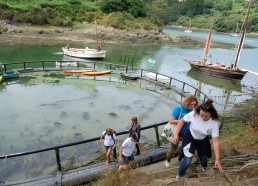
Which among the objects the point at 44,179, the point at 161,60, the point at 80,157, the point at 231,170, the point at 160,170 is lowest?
the point at 161,60

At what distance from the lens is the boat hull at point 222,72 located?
107ft

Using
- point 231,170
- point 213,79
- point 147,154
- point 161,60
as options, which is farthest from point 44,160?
point 161,60

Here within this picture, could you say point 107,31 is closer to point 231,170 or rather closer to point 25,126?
point 25,126

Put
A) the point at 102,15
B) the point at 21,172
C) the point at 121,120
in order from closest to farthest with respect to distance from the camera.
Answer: the point at 21,172 → the point at 121,120 → the point at 102,15

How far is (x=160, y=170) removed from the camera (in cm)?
677

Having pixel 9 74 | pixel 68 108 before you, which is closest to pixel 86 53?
pixel 9 74

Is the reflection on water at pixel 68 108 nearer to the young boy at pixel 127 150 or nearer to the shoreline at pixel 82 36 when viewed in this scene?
the young boy at pixel 127 150

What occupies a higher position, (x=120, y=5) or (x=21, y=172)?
(x=120, y=5)

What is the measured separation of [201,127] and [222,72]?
30522 mm

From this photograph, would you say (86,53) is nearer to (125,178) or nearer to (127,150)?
(127,150)

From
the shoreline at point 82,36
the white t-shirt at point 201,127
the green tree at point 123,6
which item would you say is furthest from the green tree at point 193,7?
the white t-shirt at point 201,127

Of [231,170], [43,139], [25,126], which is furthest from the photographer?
[25,126]

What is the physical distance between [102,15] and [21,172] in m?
64.8

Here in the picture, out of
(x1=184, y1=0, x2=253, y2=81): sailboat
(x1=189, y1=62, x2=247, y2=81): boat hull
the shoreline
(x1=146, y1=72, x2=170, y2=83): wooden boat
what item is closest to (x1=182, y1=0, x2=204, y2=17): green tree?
the shoreline
